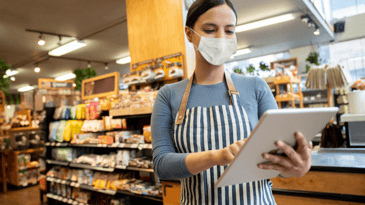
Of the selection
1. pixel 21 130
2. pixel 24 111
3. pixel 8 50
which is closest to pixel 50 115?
pixel 21 130

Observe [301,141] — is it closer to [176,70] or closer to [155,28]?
[176,70]

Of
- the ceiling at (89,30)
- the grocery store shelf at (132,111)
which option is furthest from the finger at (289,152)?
the ceiling at (89,30)

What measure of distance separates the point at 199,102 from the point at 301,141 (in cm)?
51

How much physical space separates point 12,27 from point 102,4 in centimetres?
278

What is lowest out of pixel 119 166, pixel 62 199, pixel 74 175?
pixel 62 199

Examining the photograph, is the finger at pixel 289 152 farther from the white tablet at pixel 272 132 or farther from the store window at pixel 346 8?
the store window at pixel 346 8

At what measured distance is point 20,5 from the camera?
560 centimetres

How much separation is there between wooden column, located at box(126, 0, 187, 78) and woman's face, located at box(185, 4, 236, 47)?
7.40 ft

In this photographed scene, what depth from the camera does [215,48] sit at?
113cm

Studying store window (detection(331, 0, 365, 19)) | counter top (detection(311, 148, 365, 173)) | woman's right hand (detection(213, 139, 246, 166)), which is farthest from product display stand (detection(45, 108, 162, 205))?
store window (detection(331, 0, 365, 19))

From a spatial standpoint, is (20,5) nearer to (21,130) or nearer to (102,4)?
(102,4)

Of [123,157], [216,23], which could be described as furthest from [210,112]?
[123,157]

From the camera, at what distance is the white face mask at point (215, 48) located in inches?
44.6

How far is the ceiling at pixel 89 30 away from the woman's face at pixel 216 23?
5.20m
